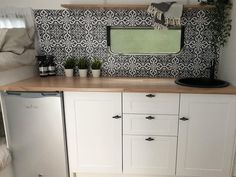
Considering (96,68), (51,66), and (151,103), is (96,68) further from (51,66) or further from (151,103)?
(151,103)

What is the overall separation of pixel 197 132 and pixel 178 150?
0.77ft

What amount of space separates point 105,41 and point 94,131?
39.1 inches

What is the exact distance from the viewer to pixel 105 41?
231 centimetres

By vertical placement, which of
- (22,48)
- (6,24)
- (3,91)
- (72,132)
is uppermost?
(6,24)

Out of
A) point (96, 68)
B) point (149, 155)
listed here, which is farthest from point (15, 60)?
point (149, 155)

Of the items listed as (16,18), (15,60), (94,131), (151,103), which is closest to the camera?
(151,103)

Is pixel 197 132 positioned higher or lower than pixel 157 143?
higher

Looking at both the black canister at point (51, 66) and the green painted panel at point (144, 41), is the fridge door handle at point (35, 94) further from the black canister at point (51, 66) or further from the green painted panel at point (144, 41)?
the green painted panel at point (144, 41)

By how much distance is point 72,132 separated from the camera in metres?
1.92

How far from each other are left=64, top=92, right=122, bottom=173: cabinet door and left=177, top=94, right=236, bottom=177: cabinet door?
0.58 metres

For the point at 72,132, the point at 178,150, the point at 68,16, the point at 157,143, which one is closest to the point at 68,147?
the point at 72,132

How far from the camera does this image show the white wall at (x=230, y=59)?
6.09 feet

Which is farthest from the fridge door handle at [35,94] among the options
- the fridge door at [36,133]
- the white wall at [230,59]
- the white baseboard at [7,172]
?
the white wall at [230,59]

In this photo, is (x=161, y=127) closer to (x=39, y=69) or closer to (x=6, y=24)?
(x=39, y=69)
